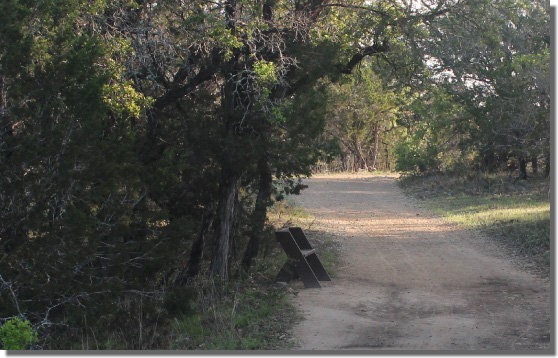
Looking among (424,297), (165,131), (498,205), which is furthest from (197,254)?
(498,205)

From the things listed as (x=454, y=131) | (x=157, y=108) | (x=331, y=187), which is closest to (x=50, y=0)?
(x=157, y=108)

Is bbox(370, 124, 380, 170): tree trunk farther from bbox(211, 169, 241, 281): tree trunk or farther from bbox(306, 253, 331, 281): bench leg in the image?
bbox(211, 169, 241, 281): tree trunk

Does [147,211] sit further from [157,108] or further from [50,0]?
[50,0]

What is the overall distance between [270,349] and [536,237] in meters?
8.24

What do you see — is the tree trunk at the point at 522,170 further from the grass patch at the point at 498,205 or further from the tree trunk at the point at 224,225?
the tree trunk at the point at 224,225

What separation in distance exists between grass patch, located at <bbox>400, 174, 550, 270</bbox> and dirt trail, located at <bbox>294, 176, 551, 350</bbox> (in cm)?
57

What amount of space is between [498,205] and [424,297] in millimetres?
11575

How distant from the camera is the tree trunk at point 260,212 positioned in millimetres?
13906

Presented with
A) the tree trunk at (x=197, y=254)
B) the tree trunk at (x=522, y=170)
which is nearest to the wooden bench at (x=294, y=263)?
the tree trunk at (x=197, y=254)

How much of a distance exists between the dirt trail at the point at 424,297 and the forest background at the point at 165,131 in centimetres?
128

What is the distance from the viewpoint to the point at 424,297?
1214 cm

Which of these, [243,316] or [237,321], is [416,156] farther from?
[237,321]

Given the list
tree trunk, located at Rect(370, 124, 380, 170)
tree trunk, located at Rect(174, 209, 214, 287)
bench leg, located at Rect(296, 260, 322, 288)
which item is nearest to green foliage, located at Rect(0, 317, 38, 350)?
tree trunk, located at Rect(174, 209, 214, 287)

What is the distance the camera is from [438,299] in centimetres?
1198
